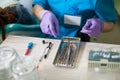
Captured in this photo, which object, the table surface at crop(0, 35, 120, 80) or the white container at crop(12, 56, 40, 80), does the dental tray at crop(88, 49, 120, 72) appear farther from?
the white container at crop(12, 56, 40, 80)

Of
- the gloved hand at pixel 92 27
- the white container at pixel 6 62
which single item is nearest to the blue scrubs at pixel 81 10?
the gloved hand at pixel 92 27

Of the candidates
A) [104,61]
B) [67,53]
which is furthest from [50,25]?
[104,61]

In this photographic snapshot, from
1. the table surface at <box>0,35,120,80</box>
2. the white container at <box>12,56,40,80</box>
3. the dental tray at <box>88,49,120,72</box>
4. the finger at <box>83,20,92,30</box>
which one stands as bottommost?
the table surface at <box>0,35,120,80</box>

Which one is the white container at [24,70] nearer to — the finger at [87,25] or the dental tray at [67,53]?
the dental tray at [67,53]

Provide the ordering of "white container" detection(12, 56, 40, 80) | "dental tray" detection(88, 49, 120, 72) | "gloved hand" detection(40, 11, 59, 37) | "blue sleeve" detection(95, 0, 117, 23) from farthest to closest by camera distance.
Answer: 1. "blue sleeve" detection(95, 0, 117, 23)
2. "gloved hand" detection(40, 11, 59, 37)
3. "dental tray" detection(88, 49, 120, 72)
4. "white container" detection(12, 56, 40, 80)

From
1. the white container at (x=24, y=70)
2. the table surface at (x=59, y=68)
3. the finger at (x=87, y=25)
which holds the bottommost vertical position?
the table surface at (x=59, y=68)

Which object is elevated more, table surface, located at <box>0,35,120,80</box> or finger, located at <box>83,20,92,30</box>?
finger, located at <box>83,20,92,30</box>

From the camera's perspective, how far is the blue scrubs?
3.97ft

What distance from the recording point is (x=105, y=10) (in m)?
1.23

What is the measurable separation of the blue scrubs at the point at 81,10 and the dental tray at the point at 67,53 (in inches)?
9.5

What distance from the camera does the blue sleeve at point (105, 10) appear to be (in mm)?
1204

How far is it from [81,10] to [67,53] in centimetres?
35

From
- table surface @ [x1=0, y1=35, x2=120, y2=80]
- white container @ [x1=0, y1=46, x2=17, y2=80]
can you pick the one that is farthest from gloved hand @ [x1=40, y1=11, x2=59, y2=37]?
white container @ [x1=0, y1=46, x2=17, y2=80]

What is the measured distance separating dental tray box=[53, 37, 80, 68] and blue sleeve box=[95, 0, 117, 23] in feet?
0.83
